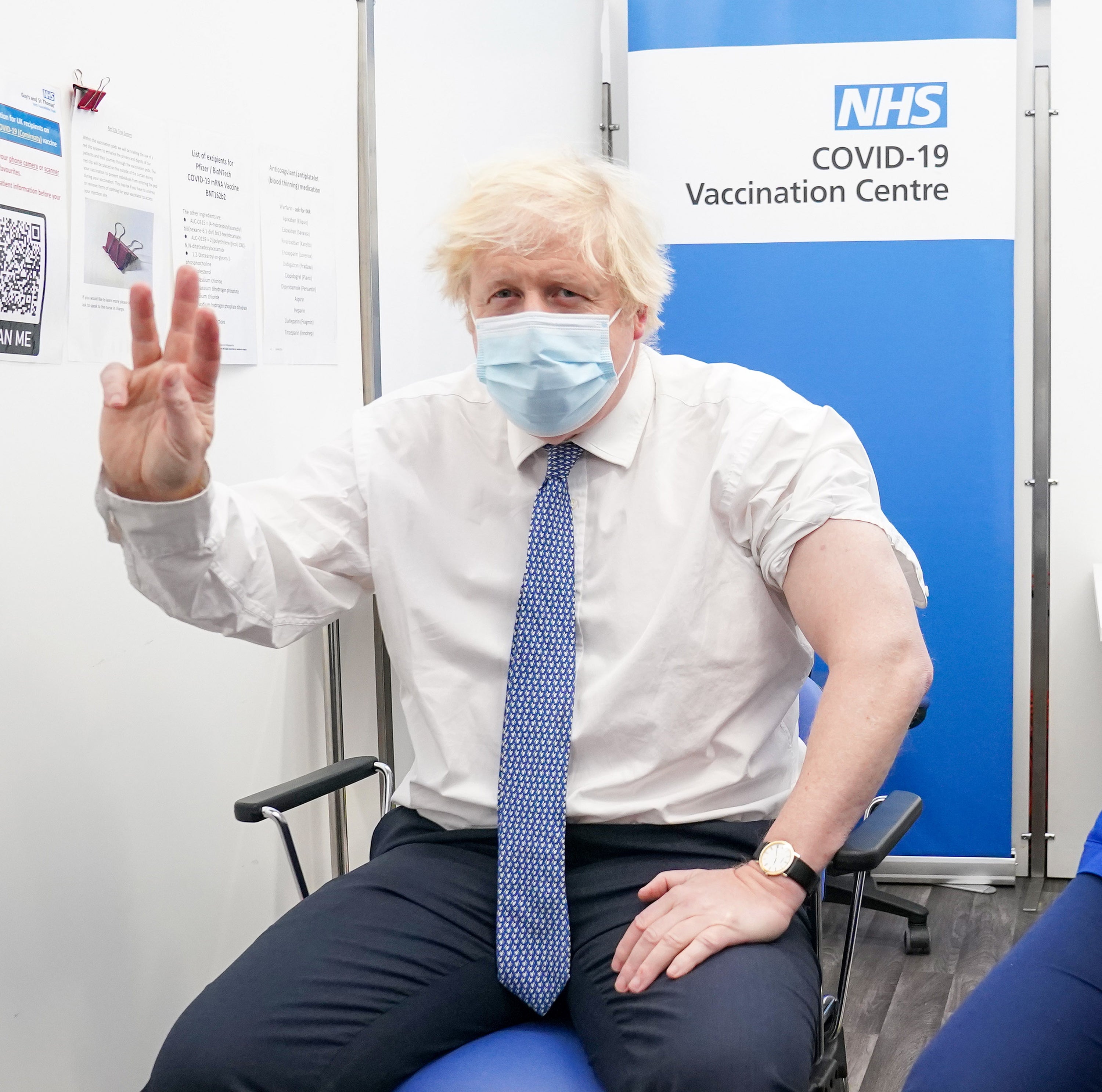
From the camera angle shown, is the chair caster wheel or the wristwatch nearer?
the wristwatch

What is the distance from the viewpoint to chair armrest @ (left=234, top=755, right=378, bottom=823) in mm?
1520

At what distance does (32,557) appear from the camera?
1564 millimetres

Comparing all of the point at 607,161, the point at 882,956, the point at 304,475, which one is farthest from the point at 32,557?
the point at 882,956

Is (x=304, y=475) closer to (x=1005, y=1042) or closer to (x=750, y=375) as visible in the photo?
(x=750, y=375)

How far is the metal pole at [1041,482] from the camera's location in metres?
2.93

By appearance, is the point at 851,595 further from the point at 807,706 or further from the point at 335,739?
the point at 335,739

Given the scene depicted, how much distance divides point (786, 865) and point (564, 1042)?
307 millimetres

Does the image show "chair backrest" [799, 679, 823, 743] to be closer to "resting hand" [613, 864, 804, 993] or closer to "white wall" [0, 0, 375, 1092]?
"resting hand" [613, 864, 804, 993]

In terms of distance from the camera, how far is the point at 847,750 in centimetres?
134

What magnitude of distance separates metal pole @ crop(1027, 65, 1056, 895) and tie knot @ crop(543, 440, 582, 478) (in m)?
1.86

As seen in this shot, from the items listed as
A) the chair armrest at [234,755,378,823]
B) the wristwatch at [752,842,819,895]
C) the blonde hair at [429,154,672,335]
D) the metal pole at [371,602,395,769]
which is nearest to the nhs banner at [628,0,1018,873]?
the metal pole at [371,602,395,769]

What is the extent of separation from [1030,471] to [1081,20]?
3.62 ft

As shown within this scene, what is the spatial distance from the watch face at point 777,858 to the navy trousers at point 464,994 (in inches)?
3.1

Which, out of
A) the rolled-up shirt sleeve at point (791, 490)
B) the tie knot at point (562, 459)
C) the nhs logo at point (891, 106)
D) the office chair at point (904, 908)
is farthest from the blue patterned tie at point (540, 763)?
the nhs logo at point (891, 106)
